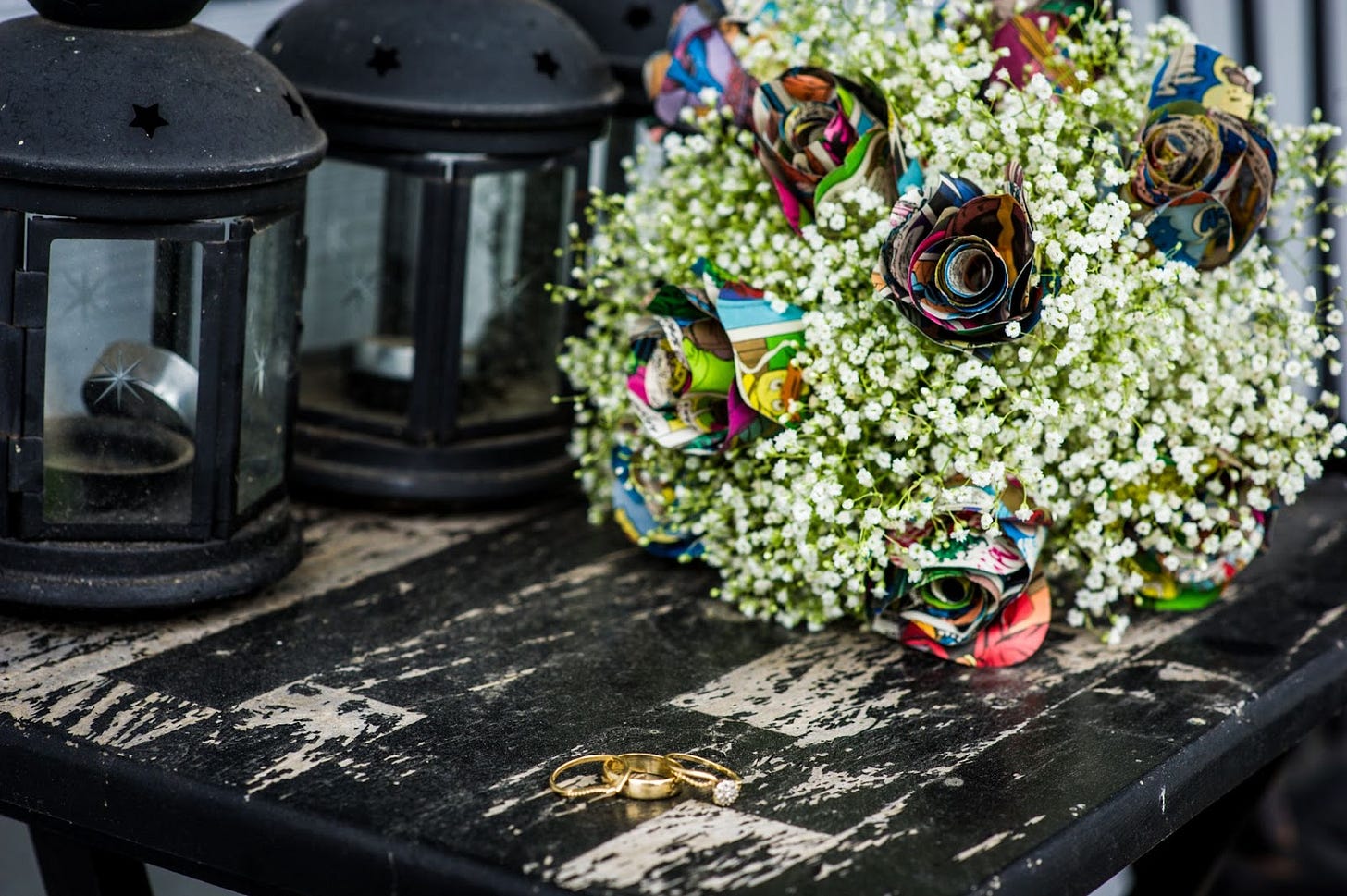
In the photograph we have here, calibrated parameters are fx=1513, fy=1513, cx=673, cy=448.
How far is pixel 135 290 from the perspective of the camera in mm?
1105

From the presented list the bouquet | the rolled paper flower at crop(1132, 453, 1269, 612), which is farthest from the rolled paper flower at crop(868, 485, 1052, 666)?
the rolled paper flower at crop(1132, 453, 1269, 612)

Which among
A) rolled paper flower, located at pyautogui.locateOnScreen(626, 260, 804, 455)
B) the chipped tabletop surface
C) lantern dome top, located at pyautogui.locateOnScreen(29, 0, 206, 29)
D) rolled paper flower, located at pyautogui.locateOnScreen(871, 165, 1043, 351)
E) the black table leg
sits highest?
lantern dome top, located at pyautogui.locateOnScreen(29, 0, 206, 29)

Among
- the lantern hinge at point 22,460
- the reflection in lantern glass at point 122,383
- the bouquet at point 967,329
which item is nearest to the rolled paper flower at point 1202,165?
the bouquet at point 967,329

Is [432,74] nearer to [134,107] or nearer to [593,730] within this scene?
[134,107]

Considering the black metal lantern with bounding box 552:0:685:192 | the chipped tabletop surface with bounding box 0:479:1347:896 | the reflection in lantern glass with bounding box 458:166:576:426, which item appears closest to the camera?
the chipped tabletop surface with bounding box 0:479:1347:896

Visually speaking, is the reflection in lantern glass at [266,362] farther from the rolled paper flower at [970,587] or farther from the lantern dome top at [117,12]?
the rolled paper flower at [970,587]

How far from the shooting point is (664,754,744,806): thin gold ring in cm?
96

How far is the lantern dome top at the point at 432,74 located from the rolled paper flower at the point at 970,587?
0.50 metres

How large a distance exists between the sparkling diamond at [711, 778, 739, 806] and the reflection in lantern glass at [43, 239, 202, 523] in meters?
0.47

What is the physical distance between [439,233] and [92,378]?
35 centimetres

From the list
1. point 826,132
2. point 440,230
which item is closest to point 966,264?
point 826,132

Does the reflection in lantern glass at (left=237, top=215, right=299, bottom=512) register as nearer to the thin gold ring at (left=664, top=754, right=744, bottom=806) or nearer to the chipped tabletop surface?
the chipped tabletop surface

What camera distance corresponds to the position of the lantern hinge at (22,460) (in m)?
1.10

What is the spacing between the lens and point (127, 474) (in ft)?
3.73
